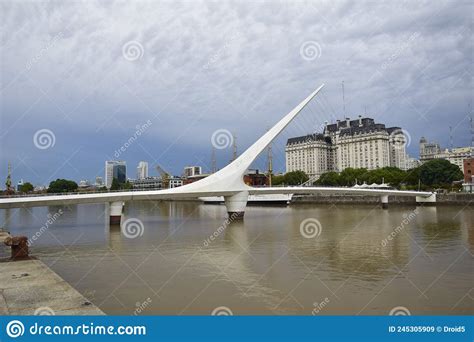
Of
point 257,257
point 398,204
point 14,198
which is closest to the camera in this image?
point 257,257

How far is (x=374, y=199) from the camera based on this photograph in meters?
42.1

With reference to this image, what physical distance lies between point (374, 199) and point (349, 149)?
43225 mm

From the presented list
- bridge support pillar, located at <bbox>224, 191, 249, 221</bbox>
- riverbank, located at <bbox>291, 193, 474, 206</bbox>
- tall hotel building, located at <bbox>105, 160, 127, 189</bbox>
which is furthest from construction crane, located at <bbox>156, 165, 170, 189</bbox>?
bridge support pillar, located at <bbox>224, 191, 249, 221</bbox>

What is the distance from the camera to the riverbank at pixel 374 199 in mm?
35094

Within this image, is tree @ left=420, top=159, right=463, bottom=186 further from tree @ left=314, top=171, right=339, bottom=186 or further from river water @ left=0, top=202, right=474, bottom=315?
river water @ left=0, top=202, right=474, bottom=315

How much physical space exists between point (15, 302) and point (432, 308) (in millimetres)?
5611

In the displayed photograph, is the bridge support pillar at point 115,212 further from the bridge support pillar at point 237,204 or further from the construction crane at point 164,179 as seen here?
the construction crane at point 164,179

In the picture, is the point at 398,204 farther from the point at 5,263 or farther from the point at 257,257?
the point at 5,263

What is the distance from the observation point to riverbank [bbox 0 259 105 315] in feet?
14.9

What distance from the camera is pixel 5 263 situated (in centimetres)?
771

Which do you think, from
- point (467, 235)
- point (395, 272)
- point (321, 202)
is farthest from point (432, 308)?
point (321, 202)

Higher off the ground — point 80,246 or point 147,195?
point 147,195

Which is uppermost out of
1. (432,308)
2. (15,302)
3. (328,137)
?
(328,137)

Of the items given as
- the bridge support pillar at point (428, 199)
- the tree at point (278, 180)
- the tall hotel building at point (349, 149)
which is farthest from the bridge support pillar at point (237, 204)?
the tall hotel building at point (349, 149)
